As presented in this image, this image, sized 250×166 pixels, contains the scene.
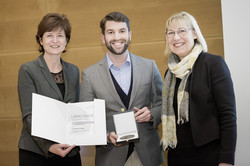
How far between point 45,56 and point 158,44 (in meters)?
1.50

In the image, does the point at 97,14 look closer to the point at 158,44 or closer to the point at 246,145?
the point at 158,44

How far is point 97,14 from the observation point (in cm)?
319

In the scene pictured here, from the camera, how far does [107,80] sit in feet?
6.45

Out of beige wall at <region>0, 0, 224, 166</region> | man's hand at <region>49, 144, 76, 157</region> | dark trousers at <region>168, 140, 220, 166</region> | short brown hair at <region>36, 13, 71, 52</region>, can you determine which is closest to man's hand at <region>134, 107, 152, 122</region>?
dark trousers at <region>168, 140, 220, 166</region>

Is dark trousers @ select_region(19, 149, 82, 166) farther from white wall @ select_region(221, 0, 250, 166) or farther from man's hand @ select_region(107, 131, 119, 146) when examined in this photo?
white wall @ select_region(221, 0, 250, 166)

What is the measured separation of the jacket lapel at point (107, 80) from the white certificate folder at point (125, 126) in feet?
0.47

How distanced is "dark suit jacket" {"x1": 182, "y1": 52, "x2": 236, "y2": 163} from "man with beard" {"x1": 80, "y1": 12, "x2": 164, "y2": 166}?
0.42 meters

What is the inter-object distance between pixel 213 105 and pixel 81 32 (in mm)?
2177

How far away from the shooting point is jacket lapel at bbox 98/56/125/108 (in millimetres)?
1901

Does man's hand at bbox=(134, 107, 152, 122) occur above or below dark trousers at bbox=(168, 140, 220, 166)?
above

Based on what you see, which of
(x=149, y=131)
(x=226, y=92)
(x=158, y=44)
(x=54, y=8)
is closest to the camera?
(x=226, y=92)

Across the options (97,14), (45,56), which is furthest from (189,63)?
(97,14)

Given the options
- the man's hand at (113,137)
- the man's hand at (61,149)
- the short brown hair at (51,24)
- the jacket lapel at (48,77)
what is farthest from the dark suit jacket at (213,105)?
the short brown hair at (51,24)

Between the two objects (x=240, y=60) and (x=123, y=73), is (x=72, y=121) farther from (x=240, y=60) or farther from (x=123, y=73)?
(x=240, y=60)
